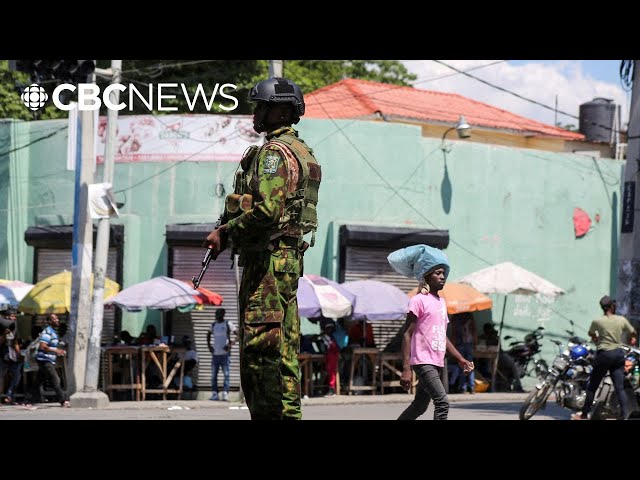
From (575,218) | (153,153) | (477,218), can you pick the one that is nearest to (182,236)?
(153,153)

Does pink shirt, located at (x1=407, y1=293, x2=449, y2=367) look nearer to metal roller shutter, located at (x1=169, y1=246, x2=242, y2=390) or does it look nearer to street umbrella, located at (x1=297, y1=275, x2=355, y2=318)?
street umbrella, located at (x1=297, y1=275, x2=355, y2=318)

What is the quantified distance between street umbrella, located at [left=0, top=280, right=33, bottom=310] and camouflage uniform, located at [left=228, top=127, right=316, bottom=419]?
55.8ft

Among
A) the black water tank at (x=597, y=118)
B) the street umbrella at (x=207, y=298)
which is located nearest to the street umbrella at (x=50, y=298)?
the street umbrella at (x=207, y=298)

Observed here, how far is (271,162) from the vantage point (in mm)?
6641

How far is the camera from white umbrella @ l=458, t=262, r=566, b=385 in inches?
966

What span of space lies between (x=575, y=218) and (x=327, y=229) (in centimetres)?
588

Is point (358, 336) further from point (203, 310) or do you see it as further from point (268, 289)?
point (268, 289)

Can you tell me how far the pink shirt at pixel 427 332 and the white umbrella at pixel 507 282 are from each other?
15344 mm

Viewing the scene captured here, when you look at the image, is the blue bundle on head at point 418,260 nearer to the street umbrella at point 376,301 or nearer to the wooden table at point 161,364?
the street umbrella at point 376,301

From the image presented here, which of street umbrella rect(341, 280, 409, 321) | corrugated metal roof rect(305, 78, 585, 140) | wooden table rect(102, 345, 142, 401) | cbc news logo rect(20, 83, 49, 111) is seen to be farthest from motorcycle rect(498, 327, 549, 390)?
cbc news logo rect(20, 83, 49, 111)

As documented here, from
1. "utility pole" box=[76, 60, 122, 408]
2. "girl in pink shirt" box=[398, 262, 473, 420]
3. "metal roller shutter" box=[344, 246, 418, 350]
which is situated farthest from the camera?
"metal roller shutter" box=[344, 246, 418, 350]

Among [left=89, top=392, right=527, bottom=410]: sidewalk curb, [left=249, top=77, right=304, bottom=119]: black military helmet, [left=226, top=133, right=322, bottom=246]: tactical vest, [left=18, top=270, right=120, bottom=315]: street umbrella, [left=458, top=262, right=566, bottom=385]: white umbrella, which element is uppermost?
[left=249, top=77, right=304, bottom=119]: black military helmet
